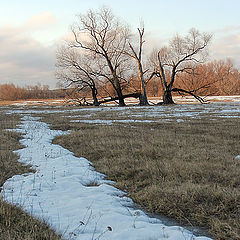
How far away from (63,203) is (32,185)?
101 cm

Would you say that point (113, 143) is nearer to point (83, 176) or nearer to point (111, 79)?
point (83, 176)

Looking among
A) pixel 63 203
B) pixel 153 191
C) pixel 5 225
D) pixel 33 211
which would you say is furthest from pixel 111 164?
pixel 5 225

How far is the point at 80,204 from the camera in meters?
3.63

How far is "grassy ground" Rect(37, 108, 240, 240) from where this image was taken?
11.4ft

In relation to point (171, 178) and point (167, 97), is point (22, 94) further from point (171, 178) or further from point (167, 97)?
point (171, 178)

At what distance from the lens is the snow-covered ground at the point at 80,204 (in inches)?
111

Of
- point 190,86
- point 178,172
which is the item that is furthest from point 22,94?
point 178,172

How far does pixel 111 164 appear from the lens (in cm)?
590

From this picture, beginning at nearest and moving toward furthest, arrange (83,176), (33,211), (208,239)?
(208,239), (33,211), (83,176)

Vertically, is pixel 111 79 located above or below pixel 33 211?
above

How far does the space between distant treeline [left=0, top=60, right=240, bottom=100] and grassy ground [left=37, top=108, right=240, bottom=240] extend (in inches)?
916

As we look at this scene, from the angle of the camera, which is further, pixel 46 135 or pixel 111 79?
pixel 111 79

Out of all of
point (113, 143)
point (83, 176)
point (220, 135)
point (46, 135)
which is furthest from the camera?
point (46, 135)

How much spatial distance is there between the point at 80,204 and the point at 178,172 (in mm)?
2396
